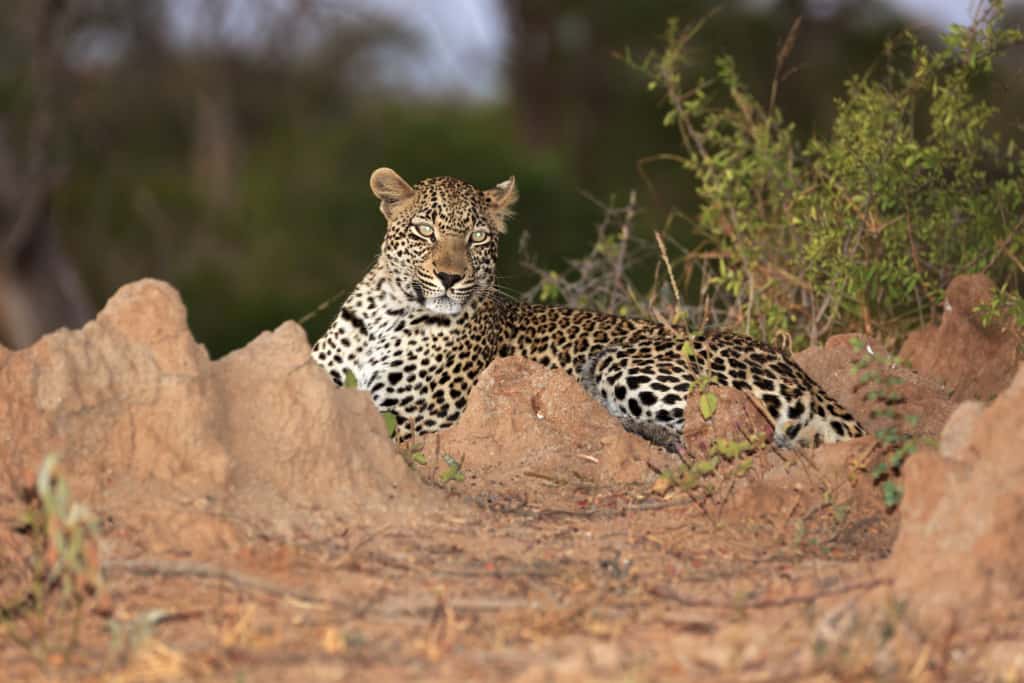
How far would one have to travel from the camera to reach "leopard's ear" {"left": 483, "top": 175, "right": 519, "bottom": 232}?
30.1 ft

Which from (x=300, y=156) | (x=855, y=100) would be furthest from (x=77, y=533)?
(x=300, y=156)

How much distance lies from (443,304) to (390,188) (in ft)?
2.64

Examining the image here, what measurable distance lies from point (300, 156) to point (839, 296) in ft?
83.4

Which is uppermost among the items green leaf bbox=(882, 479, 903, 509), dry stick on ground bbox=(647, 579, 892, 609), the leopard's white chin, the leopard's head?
the leopard's head

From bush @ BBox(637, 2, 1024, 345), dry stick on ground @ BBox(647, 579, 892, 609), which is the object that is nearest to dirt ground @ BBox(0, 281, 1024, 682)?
dry stick on ground @ BBox(647, 579, 892, 609)

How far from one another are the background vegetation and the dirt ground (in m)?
1.52

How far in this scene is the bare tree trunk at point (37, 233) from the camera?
67.6 feet

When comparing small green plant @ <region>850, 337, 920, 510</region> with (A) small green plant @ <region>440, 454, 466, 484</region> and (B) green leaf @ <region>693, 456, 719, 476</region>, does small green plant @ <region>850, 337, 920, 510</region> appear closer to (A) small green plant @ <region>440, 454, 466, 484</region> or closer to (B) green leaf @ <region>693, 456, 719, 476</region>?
(B) green leaf @ <region>693, 456, 719, 476</region>

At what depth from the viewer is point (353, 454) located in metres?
6.30

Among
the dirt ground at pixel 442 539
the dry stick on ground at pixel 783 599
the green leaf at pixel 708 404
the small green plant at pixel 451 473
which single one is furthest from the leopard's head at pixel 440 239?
the dry stick on ground at pixel 783 599

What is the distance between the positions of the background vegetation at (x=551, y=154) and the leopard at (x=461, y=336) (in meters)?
0.48

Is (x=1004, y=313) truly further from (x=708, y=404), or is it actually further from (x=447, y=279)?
(x=447, y=279)

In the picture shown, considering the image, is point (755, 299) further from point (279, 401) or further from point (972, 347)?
point (279, 401)

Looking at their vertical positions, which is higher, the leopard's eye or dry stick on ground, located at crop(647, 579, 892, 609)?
the leopard's eye
